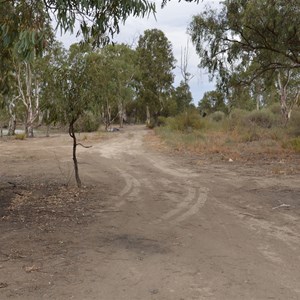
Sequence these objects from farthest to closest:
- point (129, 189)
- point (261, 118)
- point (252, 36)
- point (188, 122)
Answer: point (261, 118)
point (188, 122)
point (252, 36)
point (129, 189)

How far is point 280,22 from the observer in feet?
47.5

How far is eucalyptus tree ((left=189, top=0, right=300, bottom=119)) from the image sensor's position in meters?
14.3

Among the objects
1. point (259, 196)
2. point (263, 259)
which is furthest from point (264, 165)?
point (263, 259)

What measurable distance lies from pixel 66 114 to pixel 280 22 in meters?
8.15

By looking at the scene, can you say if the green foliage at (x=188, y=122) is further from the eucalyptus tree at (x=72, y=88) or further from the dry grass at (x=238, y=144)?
the eucalyptus tree at (x=72, y=88)

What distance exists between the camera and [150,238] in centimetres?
691

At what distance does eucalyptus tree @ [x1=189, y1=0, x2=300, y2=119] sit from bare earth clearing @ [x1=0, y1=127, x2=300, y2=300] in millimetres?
5065

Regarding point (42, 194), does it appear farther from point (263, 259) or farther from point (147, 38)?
point (147, 38)

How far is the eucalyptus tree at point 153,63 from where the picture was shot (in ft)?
184

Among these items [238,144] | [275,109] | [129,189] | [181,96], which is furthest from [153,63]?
[129,189]

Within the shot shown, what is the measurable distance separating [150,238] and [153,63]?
50853mm

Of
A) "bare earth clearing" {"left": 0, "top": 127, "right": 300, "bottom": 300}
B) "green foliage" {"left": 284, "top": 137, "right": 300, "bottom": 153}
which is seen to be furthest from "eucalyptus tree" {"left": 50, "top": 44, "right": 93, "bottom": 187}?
"green foliage" {"left": 284, "top": 137, "right": 300, "bottom": 153}

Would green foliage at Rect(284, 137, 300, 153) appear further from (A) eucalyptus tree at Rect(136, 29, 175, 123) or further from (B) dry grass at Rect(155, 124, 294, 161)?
(A) eucalyptus tree at Rect(136, 29, 175, 123)

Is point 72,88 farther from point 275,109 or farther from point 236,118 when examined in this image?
point 275,109
